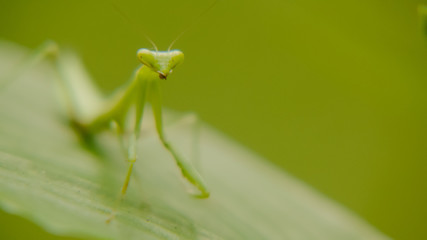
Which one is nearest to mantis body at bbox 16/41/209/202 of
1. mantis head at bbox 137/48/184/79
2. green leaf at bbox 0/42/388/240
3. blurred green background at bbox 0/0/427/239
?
mantis head at bbox 137/48/184/79

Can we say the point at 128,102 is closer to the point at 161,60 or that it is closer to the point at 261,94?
the point at 161,60

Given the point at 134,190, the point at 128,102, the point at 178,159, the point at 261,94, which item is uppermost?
the point at 261,94

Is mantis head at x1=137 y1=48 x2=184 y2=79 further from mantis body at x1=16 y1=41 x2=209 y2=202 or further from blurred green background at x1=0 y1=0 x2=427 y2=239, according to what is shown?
blurred green background at x1=0 y1=0 x2=427 y2=239

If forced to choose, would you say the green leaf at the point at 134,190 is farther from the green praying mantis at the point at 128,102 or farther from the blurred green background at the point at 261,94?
the blurred green background at the point at 261,94

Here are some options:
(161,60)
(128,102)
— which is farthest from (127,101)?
(161,60)

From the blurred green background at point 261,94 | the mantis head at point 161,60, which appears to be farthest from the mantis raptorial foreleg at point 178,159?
the blurred green background at point 261,94
